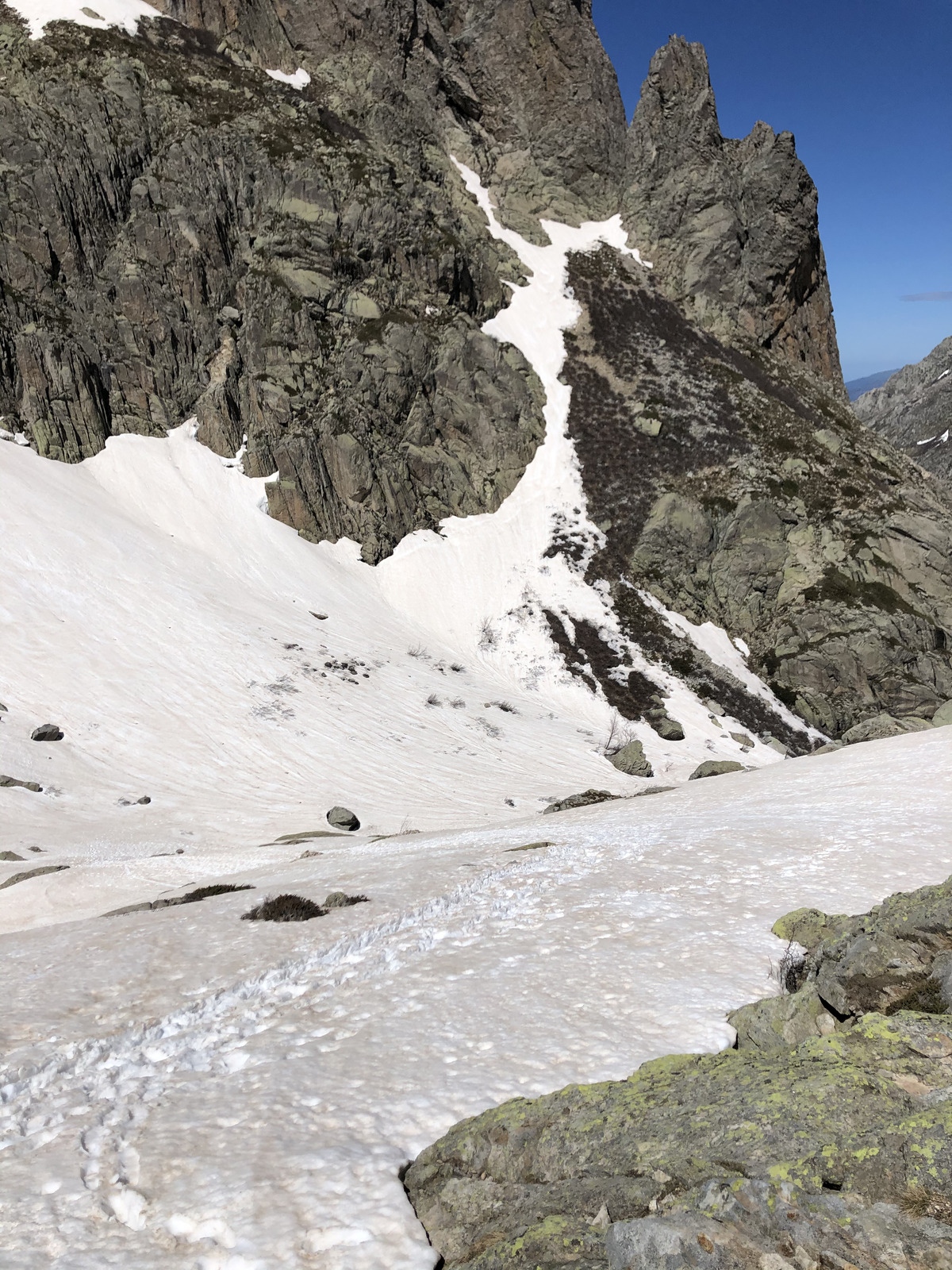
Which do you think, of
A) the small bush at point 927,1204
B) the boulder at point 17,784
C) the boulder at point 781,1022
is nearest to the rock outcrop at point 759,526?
the boulder at point 17,784

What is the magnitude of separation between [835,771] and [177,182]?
200 ft

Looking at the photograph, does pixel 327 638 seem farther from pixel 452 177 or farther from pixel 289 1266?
pixel 452 177

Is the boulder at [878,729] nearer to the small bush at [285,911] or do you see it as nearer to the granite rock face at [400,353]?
the granite rock face at [400,353]

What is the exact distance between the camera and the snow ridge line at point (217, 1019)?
6.82m

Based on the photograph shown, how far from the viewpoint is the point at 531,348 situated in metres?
66.2

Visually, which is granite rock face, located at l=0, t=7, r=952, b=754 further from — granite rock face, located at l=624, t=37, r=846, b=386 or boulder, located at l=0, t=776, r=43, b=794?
boulder, located at l=0, t=776, r=43, b=794

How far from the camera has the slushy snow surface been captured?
573 cm

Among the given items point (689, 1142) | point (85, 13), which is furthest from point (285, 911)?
point (85, 13)

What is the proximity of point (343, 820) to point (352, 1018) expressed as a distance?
1711 cm

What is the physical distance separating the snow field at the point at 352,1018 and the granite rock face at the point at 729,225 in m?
71.2

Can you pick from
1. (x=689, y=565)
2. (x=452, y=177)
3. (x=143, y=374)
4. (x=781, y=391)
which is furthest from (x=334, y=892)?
(x=452, y=177)

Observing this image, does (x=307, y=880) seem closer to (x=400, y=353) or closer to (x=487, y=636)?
(x=487, y=636)

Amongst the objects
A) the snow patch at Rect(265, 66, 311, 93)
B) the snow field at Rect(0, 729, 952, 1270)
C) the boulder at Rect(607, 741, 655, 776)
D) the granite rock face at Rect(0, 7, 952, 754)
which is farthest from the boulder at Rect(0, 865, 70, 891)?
the snow patch at Rect(265, 66, 311, 93)

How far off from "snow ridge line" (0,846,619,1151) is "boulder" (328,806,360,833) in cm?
1286
